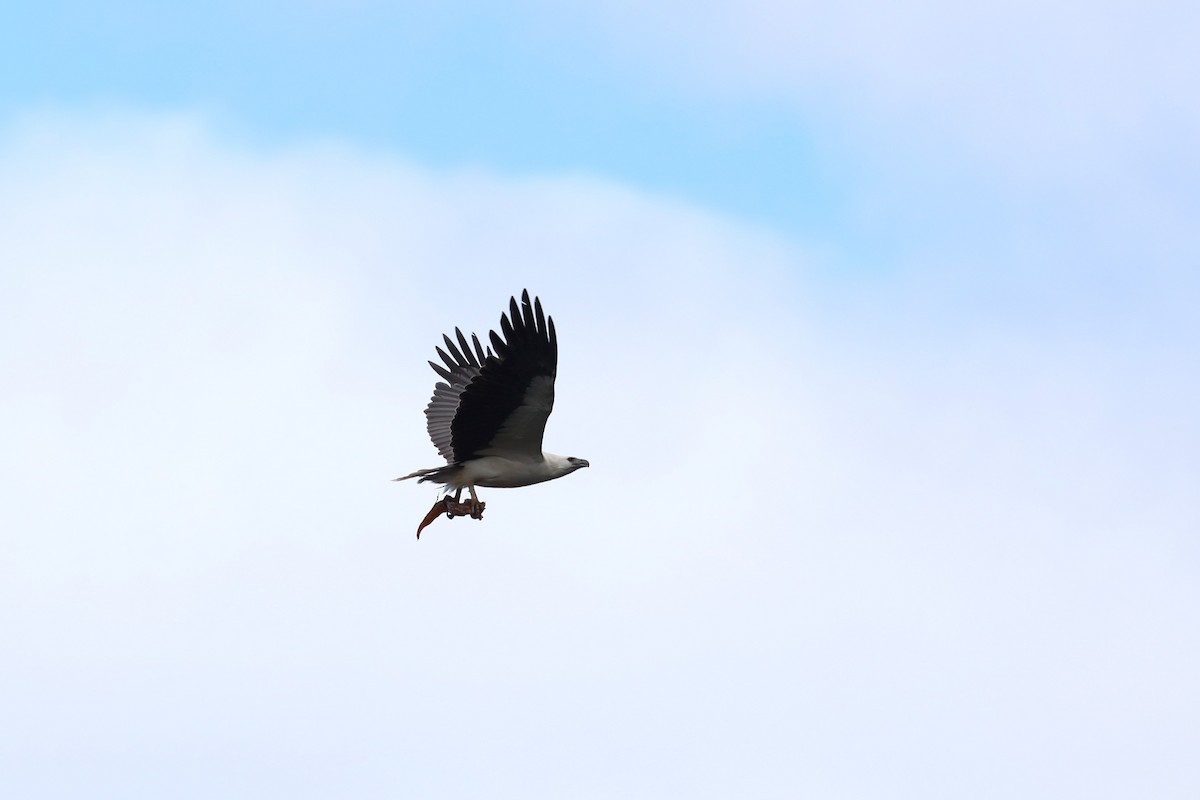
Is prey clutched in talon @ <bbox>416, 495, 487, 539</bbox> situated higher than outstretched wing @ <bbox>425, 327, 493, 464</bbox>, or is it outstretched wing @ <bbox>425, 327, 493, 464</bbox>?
outstretched wing @ <bbox>425, 327, 493, 464</bbox>

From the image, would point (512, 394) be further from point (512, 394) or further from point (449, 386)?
point (449, 386)

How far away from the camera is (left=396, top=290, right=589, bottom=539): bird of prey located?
26.3 metres

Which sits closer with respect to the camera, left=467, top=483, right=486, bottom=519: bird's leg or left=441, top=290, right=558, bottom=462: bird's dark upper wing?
left=441, top=290, right=558, bottom=462: bird's dark upper wing

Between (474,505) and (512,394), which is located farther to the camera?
(474,505)

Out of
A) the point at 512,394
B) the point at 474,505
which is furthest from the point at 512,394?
the point at 474,505

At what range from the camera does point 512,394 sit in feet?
88.1

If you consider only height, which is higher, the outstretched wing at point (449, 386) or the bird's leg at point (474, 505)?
the outstretched wing at point (449, 386)

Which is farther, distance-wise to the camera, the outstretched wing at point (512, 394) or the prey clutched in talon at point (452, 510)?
the prey clutched in talon at point (452, 510)

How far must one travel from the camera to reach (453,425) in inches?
1076

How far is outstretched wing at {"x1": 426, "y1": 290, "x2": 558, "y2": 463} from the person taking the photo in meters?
26.2

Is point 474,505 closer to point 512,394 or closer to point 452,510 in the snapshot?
point 452,510

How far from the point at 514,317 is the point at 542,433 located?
2143 millimetres

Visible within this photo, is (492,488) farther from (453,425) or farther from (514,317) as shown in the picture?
(514,317)

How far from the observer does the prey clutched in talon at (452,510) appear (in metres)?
28.5
